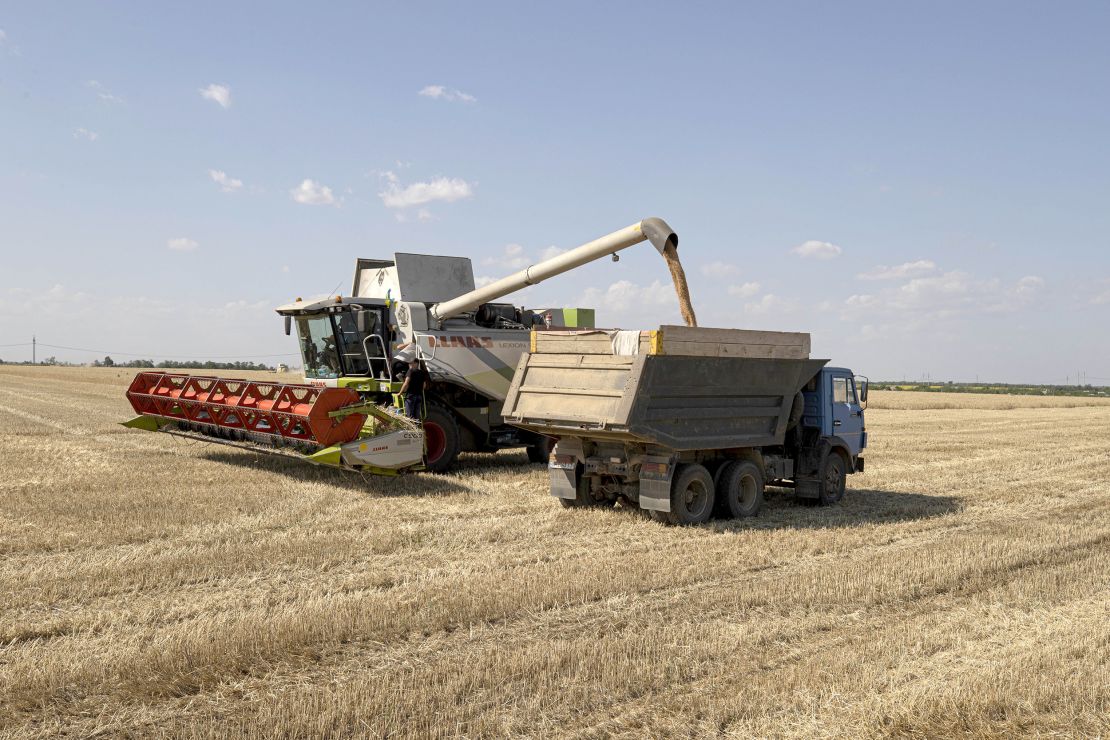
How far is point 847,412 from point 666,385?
366 cm

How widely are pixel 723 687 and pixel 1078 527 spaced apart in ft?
21.1

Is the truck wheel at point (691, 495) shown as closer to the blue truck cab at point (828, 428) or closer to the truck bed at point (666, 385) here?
the truck bed at point (666, 385)

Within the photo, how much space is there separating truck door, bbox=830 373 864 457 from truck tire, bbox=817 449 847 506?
1.02ft

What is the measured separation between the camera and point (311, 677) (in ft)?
15.4

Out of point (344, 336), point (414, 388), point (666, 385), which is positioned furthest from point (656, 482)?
point (344, 336)

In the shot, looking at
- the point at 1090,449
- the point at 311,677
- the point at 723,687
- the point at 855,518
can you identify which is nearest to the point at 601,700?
the point at 723,687

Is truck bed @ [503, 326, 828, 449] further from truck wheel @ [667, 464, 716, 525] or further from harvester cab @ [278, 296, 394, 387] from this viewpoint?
harvester cab @ [278, 296, 394, 387]

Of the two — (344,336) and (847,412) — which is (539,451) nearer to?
(344,336)

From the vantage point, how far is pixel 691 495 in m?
9.69

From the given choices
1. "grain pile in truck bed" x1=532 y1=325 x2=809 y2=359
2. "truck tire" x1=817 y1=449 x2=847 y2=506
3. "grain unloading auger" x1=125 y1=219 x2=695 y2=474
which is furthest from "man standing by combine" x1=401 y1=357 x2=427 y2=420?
"truck tire" x1=817 y1=449 x2=847 y2=506

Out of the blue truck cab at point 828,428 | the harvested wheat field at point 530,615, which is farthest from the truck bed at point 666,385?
the harvested wheat field at point 530,615

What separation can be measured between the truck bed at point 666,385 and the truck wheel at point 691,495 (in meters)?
0.32

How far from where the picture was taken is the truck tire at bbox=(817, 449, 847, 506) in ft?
35.8

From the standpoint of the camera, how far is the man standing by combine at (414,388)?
13.4m
